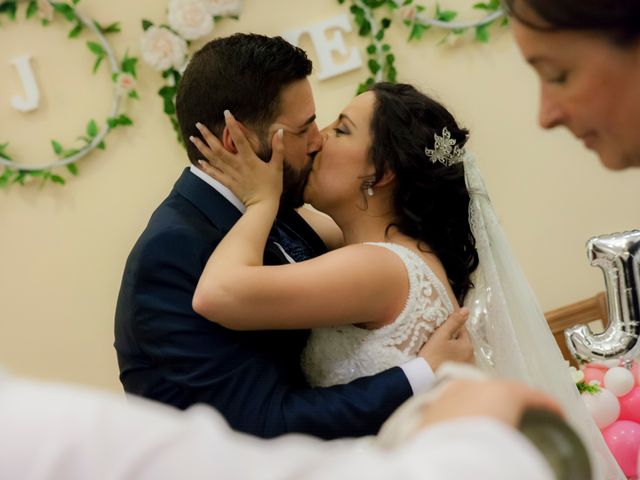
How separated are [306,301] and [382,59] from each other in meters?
1.69

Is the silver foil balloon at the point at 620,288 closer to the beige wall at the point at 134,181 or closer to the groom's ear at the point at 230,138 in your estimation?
the groom's ear at the point at 230,138

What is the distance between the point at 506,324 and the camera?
1.99 meters

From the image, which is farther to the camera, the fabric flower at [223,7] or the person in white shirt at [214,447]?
the fabric flower at [223,7]

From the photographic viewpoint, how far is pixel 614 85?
0.89 metres

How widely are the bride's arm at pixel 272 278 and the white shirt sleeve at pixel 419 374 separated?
13 centimetres

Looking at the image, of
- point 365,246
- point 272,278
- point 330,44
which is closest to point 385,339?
point 365,246

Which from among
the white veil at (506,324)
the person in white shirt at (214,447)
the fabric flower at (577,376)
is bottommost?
the fabric flower at (577,376)

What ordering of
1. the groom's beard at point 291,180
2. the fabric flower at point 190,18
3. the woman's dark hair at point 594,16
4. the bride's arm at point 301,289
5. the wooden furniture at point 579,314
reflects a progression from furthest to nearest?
the wooden furniture at point 579,314, the fabric flower at point 190,18, the groom's beard at point 291,180, the bride's arm at point 301,289, the woman's dark hair at point 594,16

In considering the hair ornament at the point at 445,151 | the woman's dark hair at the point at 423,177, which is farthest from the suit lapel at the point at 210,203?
the hair ornament at the point at 445,151

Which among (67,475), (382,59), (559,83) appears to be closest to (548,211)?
(382,59)

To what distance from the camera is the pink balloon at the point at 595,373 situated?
212 centimetres

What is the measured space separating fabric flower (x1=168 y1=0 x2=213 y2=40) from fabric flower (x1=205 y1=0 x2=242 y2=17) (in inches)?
1.4

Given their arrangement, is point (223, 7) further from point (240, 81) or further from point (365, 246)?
point (365, 246)

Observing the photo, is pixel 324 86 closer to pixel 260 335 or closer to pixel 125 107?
pixel 125 107
